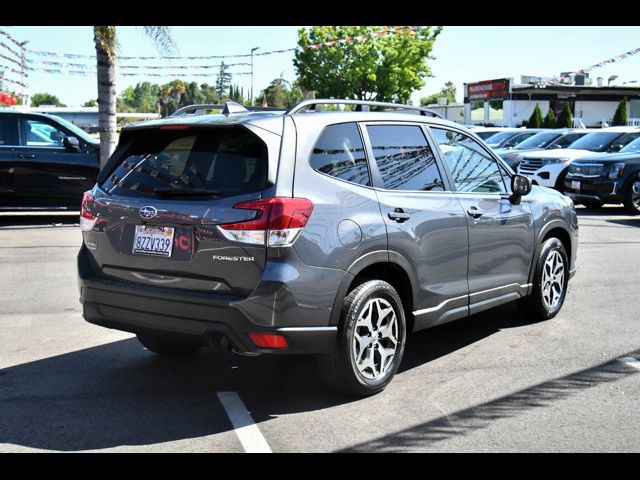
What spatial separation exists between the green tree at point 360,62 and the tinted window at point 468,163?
49602 mm

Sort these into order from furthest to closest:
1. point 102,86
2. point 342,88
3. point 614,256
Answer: point 342,88, point 102,86, point 614,256

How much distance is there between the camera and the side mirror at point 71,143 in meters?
13.8

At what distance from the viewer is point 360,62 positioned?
5625 centimetres

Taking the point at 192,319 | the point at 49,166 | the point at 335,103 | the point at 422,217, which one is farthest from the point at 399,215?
the point at 49,166

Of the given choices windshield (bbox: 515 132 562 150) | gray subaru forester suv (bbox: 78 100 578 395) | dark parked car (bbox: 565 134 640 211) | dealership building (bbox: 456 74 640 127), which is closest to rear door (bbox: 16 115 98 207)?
gray subaru forester suv (bbox: 78 100 578 395)

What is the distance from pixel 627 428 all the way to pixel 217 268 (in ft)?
8.00

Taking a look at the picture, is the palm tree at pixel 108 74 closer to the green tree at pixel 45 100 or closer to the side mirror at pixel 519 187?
the side mirror at pixel 519 187

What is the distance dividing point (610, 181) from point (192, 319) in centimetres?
1375

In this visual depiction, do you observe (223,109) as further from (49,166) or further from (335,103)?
(49,166)

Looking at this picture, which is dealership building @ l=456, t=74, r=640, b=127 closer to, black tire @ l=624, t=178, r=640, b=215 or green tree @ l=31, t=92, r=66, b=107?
black tire @ l=624, t=178, r=640, b=215

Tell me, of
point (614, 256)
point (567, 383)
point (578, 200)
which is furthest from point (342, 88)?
point (567, 383)

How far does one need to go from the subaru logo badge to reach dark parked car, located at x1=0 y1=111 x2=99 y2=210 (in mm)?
9482

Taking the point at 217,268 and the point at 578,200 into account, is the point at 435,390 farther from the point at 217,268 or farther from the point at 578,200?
the point at 578,200
